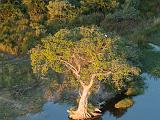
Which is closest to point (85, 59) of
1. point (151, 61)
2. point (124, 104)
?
point (124, 104)

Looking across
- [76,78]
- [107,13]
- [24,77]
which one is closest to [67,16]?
[107,13]

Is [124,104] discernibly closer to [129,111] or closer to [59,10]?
[129,111]

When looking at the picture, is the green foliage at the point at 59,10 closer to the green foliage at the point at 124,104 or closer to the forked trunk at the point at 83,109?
the green foliage at the point at 124,104

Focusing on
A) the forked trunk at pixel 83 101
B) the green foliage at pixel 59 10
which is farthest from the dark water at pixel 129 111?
the green foliage at pixel 59 10

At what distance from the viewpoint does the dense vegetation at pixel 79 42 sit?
119 ft

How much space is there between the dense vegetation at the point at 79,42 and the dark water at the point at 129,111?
144 cm

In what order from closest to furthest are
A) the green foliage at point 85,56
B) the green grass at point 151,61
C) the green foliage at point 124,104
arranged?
the green foliage at point 85,56 < the green foliage at point 124,104 < the green grass at point 151,61

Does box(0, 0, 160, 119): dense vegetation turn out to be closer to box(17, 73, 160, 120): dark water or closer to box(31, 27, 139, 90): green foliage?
box(31, 27, 139, 90): green foliage

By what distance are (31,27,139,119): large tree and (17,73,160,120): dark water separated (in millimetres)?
1513

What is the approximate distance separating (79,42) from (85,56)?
1.12 m

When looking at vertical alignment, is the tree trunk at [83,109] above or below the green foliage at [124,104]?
above

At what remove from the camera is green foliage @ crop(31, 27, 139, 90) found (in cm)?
3572

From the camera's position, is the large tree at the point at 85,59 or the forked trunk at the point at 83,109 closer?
the large tree at the point at 85,59

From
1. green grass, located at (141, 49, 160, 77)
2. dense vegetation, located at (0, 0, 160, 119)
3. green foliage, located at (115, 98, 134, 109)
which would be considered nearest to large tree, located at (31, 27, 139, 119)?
dense vegetation, located at (0, 0, 160, 119)
